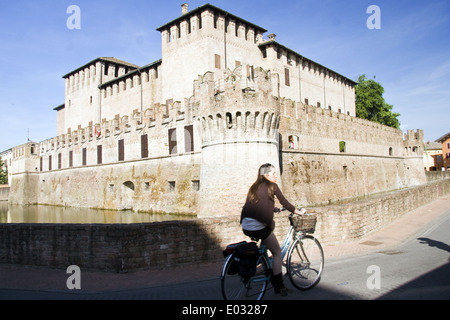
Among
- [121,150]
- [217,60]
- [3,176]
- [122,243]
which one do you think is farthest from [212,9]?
[3,176]

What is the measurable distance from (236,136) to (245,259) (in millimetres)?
10793

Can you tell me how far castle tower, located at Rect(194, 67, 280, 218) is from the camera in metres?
14.7

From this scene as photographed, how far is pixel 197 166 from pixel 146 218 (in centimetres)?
514

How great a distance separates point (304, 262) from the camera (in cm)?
510

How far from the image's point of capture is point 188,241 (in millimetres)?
7562

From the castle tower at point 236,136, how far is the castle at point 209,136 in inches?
1.8

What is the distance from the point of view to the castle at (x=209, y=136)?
15078mm

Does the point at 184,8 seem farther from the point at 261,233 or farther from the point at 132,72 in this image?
the point at 261,233

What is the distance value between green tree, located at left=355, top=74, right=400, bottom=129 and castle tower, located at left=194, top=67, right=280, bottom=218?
36.1m

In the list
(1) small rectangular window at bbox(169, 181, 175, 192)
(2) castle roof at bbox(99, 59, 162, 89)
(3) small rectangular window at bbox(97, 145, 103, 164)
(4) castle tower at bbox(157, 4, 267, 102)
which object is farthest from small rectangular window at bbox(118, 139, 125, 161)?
(2) castle roof at bbox(99, 59, 162, 89)

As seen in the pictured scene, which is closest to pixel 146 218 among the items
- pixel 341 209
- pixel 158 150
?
pixel 158 150

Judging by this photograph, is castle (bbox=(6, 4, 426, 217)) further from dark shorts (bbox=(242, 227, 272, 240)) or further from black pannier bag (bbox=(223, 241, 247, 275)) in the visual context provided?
black pannier bag (bbox=(223, 241, 247, 275))

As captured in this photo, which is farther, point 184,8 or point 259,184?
point 184,8
